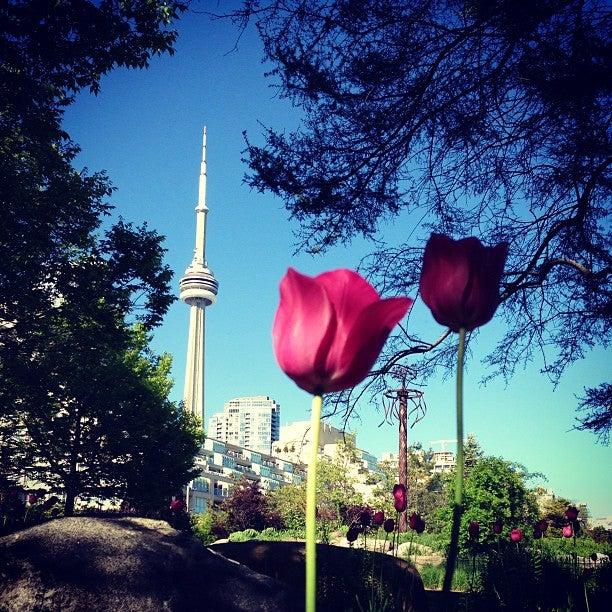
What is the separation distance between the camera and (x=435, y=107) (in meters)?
5.85

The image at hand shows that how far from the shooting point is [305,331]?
86cm

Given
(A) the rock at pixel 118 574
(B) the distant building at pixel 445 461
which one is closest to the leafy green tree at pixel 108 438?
(A) the rock at pixel 118 574

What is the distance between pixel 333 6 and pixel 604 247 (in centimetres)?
420

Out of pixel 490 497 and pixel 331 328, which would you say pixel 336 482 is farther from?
pixel 331 328

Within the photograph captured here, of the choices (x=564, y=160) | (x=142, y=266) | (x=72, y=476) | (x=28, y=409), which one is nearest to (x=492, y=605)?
(x=564, y=160)

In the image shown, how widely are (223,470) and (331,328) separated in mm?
89888

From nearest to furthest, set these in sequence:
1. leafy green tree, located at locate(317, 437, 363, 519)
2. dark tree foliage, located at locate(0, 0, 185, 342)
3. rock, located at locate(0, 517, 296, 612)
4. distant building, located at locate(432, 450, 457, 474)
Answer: rock, located at locate(0, 517, 296, 612) < dark tree foliage, located at locate(0, 0, 185, 342) < leafy green tree, located at locate(317, 437, 363, 519) < distant building, located at locate(432, 450, 457, 474)

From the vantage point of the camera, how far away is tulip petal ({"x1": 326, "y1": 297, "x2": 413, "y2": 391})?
0.84 meters

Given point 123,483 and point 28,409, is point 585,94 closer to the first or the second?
point 28,409

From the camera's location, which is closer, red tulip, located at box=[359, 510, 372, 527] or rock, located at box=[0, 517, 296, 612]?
rock, located at box=[0, 517, 296, 612]

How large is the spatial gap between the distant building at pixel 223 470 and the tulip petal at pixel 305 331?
64.4 metres

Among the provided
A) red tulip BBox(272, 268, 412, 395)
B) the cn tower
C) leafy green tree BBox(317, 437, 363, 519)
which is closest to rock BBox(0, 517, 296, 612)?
red tulip BBox(272, 268, 412, 395)

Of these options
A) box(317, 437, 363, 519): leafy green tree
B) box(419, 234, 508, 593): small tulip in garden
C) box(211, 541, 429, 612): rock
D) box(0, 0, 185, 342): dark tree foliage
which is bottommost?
box(317, 437, 363, 519): leafy green tree

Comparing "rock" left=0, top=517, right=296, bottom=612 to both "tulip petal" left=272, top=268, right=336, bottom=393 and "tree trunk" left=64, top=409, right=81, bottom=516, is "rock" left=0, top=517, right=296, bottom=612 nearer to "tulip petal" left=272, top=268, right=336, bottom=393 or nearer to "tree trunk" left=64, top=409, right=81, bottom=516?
"tulip petal" left=272, top=268, right=336, bottom=393
